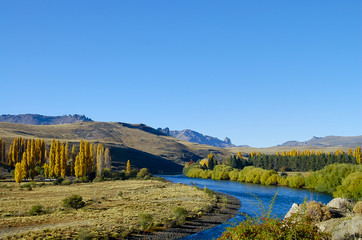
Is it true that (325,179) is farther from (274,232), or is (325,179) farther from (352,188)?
(274,232)

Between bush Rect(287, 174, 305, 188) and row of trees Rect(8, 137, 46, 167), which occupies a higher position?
row of trees Rect(8, 137, 46, 167)

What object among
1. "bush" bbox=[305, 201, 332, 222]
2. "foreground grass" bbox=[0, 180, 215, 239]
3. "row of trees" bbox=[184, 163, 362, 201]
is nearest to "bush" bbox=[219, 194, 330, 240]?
"bush" bbox=[305, 201, 332, 222]

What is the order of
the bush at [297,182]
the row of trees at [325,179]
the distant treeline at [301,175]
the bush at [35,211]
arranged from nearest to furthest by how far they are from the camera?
1. the bush at [35,211]
2. the row of trees at [325,179]
3. the distant treeline at [301,175]
4. the bush at [297,182]

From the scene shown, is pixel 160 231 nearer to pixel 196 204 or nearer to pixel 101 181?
pixel 196 204

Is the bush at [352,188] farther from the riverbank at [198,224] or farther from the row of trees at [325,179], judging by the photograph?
the riverbank at [198,224]

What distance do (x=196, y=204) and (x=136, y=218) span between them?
15421mm

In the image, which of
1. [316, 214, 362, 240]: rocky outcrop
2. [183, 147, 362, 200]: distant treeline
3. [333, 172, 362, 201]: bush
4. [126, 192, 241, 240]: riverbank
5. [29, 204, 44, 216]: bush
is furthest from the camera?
[183, 147, 362, 200]: distant treeline

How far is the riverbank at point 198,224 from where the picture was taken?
30941mm

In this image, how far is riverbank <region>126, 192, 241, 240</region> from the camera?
30.9 metres

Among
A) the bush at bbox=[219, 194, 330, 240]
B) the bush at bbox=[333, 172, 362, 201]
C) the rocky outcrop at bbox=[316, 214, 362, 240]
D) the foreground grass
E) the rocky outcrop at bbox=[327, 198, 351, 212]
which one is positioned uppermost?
the bush at bbox=[219, 194, 330, 240]

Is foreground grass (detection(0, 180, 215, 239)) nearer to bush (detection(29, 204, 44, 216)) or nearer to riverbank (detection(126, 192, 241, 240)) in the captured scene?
bush (detection(29, 204, 44, 216))

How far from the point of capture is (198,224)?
1433 inches

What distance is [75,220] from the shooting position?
35.0 metres

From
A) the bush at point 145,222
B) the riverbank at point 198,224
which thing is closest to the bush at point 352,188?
the riverbank at point 198,224
